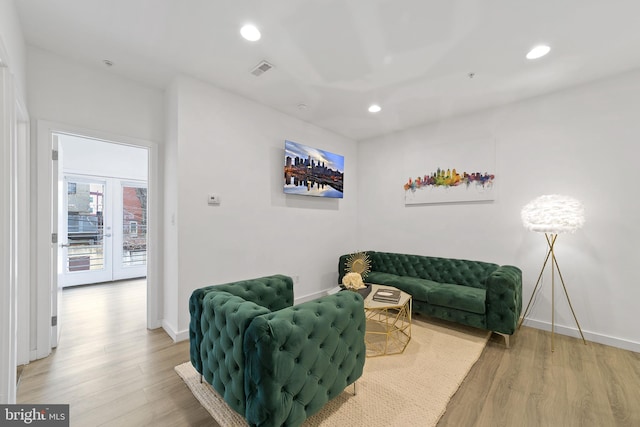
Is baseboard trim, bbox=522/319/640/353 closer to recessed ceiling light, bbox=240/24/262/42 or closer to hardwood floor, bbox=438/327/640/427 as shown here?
hardwood floor, bbox=438/327/640/427

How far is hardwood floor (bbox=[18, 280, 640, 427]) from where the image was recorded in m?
1.83

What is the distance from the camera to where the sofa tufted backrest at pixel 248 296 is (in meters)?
2.04

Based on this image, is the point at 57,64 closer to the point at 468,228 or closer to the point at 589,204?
the point at 468,228

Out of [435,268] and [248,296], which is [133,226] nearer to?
[248,296]

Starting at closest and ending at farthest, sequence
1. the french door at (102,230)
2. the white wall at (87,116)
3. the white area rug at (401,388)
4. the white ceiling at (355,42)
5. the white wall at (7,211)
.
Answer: the white wall at (7,211) < the white area rug at (401,388) < the white ceiling at (355,42) < the white wall at (87,116) < the french door at (102,230)

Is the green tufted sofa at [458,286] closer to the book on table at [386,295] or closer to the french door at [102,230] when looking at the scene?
the book on table at [386,295]

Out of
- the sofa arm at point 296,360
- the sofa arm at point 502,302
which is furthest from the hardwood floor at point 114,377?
the sofa arm at point 502,302

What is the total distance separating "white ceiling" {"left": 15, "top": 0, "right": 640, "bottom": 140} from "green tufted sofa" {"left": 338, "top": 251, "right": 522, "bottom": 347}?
7.30 ft

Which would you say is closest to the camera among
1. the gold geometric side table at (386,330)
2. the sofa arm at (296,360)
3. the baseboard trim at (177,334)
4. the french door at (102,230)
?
the sofa arm at (296,360)

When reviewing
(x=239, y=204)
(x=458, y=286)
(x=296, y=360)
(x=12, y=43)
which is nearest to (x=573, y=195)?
(x=458, y=286)

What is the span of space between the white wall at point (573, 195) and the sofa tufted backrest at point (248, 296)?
2668mm

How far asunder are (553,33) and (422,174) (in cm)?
226

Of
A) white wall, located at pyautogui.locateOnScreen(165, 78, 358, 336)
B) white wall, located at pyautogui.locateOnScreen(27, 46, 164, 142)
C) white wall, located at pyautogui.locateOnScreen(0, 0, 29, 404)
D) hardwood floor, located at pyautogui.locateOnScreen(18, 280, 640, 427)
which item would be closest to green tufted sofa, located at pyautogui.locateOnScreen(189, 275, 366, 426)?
hardwood floor, located at pyautogui.locateOnScreen(18, 280, 640, 427)

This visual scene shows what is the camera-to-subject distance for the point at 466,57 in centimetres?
253
